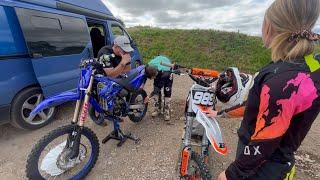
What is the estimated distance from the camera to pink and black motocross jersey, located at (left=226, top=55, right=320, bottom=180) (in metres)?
1.14

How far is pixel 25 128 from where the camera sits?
163 inches

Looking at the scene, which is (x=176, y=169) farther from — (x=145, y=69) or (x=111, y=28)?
(x=111, y=28)

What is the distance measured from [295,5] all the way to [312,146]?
377cm

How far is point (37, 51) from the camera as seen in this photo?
13.3ft

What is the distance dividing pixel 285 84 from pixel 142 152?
9.55 ft

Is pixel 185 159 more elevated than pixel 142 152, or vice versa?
pixel 185 159

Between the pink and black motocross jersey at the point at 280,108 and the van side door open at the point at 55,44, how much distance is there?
145 inches

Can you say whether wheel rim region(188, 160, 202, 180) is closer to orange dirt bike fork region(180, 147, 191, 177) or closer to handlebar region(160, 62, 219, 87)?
orange dirt bike fork region(180, 147, 191, 177)

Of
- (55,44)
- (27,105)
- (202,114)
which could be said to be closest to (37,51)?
(55,44)

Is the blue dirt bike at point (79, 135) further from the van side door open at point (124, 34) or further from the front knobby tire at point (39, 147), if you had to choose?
the van side door open at point (124, 34)

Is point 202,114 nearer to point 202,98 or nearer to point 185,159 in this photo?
point 202,98

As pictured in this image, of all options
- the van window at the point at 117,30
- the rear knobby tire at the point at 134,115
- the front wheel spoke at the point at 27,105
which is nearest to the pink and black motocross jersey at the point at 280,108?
the rear knobby tire at the point at 134,115

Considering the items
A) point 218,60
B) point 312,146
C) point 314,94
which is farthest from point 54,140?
point 218,60

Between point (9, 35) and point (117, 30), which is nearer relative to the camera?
point (9, 35)
